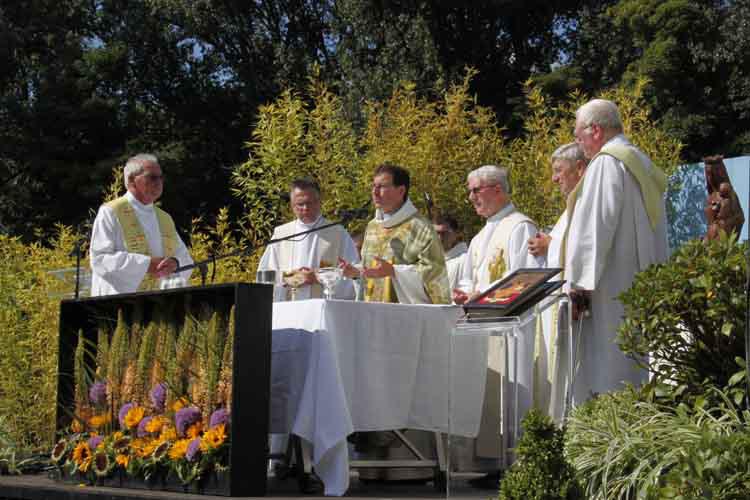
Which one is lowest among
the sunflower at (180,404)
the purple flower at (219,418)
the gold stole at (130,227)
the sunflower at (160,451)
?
the sunflower at (160,451)

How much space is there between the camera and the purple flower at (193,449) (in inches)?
Answer: 190

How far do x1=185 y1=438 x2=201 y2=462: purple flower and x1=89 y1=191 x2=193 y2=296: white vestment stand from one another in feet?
5.57

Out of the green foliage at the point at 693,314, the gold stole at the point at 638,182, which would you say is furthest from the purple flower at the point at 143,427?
the green foliage at the point at 693,314

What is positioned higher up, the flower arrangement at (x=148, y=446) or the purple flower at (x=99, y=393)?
the purple flower at (x=99, y=393)

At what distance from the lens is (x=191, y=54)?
2508 centimetres

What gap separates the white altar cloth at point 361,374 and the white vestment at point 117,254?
1376mm

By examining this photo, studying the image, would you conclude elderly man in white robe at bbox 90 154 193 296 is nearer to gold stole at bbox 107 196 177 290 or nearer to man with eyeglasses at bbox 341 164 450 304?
gold stole at bbox 107 196 177 290

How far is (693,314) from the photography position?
430cm

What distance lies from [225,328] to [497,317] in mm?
1276

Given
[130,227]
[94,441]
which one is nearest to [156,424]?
[94,441]

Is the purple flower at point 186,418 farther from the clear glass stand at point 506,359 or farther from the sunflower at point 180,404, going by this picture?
the clear glass stand at point 506,359

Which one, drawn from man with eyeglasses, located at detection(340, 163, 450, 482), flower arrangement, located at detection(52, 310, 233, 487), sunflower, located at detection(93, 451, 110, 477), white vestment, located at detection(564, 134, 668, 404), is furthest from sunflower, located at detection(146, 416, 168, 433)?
white vestment, located at detection(564, 134, 668, 404)

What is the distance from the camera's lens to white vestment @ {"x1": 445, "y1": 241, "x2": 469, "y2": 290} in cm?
758

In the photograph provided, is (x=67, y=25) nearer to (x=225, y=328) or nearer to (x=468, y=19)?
(x=468, y=19)
